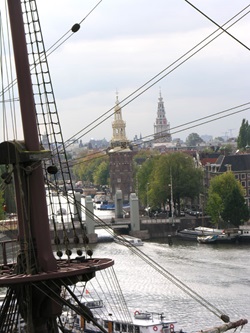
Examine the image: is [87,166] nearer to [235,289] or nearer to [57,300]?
[235,289]

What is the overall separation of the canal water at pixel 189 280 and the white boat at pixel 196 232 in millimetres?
1157

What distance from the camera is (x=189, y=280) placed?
88.1ft

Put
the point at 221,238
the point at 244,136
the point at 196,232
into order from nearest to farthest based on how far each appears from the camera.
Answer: the point at 221,238 → the point at 196,232 → the point at 244,136

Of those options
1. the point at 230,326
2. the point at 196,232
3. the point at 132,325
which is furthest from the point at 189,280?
the point at 230,326

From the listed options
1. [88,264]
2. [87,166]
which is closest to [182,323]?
[88,264]

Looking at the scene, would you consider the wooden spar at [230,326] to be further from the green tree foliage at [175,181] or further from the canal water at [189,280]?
the green tree foliage at [175,181]

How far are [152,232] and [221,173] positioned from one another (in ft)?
27.1

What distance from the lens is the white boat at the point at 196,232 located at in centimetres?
3944

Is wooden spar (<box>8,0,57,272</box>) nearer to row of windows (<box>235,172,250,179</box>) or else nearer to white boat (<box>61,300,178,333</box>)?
white boat (<box>61,300,178,333</box>)

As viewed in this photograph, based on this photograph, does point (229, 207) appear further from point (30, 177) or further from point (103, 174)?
point (103, 174)

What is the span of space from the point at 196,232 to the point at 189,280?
44.7 ft

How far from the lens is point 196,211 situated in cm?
4912

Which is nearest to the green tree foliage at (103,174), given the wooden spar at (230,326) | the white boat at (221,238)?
the white boat at (221,238)

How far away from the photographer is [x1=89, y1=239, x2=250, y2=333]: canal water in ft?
70.0
